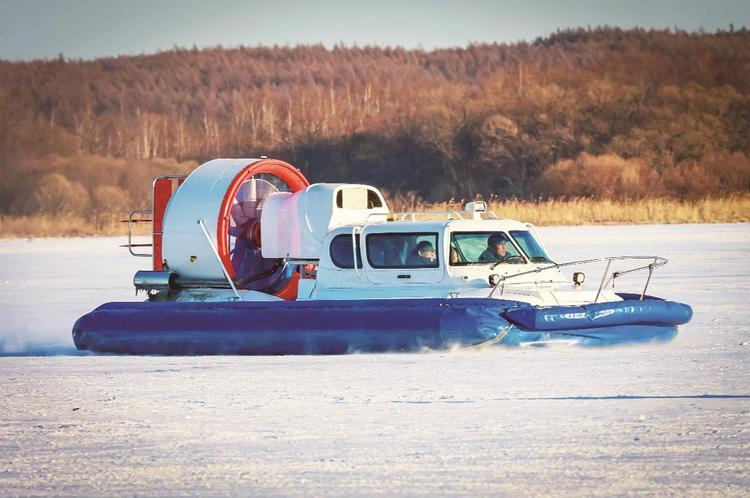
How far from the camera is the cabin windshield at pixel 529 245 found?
13.3 metres

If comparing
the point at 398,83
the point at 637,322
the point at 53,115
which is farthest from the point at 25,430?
the point at 398,83

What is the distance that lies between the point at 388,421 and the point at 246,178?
227 inches

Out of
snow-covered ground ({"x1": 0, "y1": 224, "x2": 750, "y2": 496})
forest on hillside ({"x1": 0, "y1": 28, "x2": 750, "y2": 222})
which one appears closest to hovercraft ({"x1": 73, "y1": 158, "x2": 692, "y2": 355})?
snow-covered ground ({"x1": 0, "y1": 224, "x2": 750, "y2": 496})

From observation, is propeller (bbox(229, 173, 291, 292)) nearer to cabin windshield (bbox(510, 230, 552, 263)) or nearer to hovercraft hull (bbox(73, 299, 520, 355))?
hovercraft hull (bbox(73, 299, 520, 355))

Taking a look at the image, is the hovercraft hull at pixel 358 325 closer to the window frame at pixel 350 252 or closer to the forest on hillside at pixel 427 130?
the window frame at pixel 350 252

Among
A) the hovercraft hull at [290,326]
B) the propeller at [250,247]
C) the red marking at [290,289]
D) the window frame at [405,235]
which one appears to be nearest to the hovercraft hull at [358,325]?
the hovercraft hull at [290,326]

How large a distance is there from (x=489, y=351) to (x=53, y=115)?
6753cm

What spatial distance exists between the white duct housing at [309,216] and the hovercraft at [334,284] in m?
0.01

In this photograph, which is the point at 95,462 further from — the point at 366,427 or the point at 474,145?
the point at 474,145

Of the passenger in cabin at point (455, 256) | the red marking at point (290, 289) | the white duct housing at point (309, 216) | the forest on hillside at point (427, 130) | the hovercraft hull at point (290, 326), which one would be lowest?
the hovercraft hull at point (290, 326)

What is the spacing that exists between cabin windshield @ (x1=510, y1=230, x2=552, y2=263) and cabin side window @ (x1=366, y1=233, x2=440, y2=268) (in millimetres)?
819

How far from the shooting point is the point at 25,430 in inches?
359

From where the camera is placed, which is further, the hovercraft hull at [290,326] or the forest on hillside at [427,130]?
the forest on hillside at [427,130]

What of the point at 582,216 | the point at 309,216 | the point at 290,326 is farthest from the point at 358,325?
the point at 582,216
